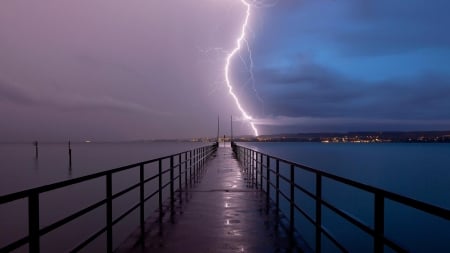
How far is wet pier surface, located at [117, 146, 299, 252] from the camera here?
4797 mm

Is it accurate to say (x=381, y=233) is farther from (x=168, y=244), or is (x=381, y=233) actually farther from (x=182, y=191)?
(x=182, y=191)

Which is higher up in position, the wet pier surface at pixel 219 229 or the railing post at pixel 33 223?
A: the railing post at pixel 33 223

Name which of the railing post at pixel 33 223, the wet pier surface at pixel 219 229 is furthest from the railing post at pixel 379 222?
the railing post at pixel 33 223

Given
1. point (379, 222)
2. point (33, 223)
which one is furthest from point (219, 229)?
point (33, 223)

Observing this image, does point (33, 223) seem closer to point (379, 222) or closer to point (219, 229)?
point (379, 222)

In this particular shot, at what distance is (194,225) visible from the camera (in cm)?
605

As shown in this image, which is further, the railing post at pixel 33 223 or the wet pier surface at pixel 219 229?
the wet pier surface at pixel 219 229

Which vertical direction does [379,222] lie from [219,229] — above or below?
above

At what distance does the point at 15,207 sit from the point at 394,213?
2494 cm

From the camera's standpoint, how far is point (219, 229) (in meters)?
5.79

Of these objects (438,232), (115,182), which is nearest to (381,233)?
(438,232)

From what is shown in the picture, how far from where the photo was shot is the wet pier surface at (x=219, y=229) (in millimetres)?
4797

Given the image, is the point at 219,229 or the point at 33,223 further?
the point at 219,229

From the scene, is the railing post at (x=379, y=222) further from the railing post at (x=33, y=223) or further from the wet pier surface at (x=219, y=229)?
the railing post at (x=33, y=223)
